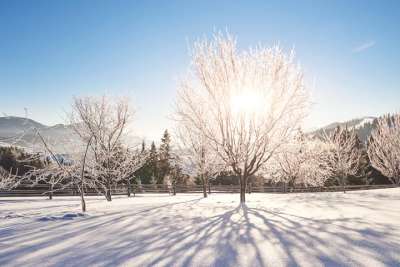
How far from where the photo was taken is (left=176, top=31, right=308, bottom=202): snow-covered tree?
11.6 m

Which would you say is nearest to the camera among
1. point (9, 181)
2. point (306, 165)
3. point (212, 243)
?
point (212, 243)

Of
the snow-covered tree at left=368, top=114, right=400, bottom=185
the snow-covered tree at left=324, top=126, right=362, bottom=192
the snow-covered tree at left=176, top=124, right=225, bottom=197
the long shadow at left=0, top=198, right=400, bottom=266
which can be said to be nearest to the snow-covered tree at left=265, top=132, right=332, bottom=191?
the snow-covered tree at left=324, top=126, right=362, bottom=192

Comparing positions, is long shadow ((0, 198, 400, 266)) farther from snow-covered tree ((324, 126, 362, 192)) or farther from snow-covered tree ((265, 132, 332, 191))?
snow-covered tree ((265, 132, 332, 191))

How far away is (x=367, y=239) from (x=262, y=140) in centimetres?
729

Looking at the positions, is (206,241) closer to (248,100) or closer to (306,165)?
(248,100)

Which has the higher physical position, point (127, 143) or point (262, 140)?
point (127, 143)

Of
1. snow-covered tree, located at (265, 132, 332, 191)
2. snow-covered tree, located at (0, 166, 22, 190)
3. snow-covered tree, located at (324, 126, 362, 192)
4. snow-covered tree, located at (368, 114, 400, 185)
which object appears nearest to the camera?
snow-covered tree, located at (0, 166, 22, 190)

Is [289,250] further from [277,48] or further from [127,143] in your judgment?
[127,143]

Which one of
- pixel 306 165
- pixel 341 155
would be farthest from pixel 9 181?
pixel 341 155

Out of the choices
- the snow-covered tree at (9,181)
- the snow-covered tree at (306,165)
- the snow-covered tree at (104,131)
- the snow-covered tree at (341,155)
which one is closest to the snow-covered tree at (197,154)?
the snow-covered tree at (104,131)

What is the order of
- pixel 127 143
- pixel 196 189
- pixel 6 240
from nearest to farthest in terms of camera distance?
pixel 6 240 < pixel 127 143 < pixel 196 189

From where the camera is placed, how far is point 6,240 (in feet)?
17.0

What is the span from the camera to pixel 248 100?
11.8 m

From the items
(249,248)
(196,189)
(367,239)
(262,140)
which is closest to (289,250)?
(249,248)
